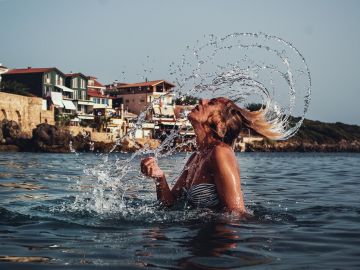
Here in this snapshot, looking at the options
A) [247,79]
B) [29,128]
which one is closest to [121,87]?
[29,128]

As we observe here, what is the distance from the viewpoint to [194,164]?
6.03 m

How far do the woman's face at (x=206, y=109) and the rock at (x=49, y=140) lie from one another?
54287mm

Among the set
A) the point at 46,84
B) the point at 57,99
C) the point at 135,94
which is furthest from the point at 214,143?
the point at 135,94

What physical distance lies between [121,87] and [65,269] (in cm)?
9604

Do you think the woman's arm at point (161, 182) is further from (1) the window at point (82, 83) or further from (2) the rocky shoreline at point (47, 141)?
(1) the window at point (82, 83)

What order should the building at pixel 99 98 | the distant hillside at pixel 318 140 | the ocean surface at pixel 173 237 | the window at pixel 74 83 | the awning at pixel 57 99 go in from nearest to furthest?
the ocean surface at pixel 173 237, the awning at pixel 57 99, the window at pixel 74 83, the building at pixel 99 98, the distant hillside at pixel 318 140

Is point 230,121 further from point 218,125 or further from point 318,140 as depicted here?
point 318,140

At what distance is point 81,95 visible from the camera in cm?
8444

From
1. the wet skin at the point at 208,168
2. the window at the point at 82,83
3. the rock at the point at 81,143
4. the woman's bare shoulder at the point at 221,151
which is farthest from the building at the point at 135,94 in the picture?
the woman's bare shoulder at the point at 221,151

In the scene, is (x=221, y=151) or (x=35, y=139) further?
(x=35, y=139)

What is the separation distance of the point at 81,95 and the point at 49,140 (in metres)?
27.3

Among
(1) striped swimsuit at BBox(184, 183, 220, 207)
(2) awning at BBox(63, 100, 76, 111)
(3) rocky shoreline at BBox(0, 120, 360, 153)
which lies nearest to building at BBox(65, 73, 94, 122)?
(2) awning at BBox(63, 100, 76, 111)

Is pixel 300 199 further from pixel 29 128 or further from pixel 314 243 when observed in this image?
pixel 29 128

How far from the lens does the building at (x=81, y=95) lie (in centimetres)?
8262
